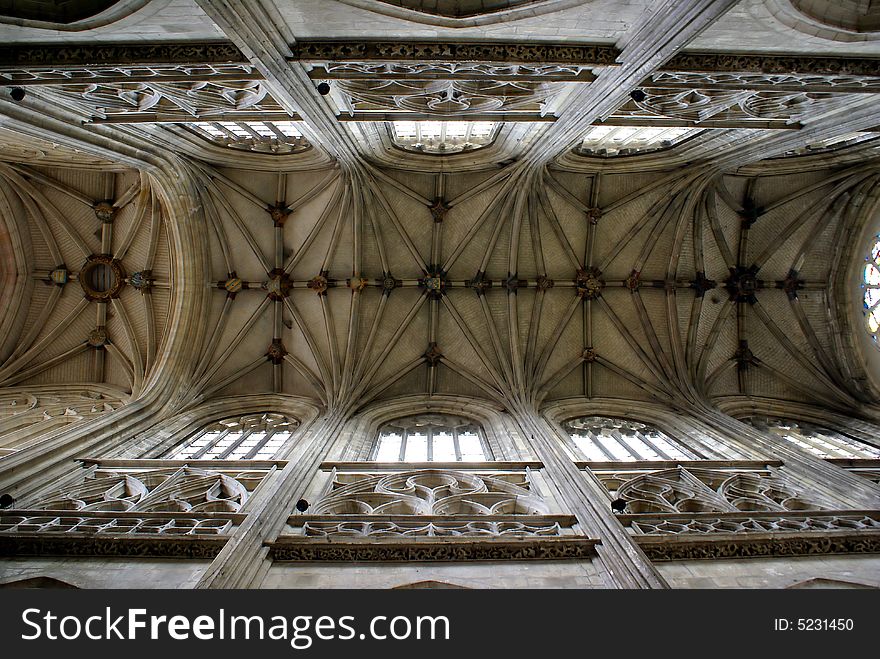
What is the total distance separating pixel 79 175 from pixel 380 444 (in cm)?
1185

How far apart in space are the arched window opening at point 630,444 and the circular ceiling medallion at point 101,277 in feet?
45.7

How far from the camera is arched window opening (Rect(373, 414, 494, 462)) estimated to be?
1163 cm

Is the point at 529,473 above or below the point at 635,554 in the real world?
above

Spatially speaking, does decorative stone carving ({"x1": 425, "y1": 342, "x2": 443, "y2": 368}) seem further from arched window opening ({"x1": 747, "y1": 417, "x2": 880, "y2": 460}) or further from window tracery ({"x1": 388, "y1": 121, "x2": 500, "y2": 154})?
arched window opening ({"x1": 747, "y1": 417, "x2": 880, "y2": 460})

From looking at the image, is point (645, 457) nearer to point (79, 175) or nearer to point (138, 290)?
point (138, 290)

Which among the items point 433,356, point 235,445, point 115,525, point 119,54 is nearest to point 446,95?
point 119,54

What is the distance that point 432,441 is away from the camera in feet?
42.4

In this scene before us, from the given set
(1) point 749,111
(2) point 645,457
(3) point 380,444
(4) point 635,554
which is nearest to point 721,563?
(4) point 635,554

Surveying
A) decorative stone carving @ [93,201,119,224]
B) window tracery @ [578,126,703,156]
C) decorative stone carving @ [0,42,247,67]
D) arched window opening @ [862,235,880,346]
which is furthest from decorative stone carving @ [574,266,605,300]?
decorative stone carving @ [93,201,119,224]

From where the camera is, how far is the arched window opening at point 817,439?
11695 millimetres

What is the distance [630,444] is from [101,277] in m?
16.1

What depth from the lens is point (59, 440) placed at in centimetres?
899

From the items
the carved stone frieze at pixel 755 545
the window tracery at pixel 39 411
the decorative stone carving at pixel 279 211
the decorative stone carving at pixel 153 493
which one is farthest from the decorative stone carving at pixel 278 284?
the carved stone frieze at pixel 755 545

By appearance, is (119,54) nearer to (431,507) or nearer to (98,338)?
(431,507)
